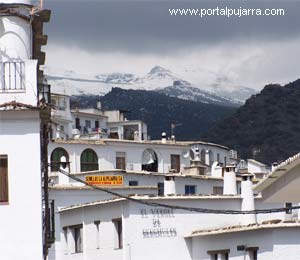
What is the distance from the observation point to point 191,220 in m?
53.4

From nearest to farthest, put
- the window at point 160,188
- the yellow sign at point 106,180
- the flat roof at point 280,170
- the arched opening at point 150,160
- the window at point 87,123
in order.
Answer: the flat roof at point 280,170
the yellow sign at point 106,180
the window at point 160,188
the arched opening at point 150,160
the window at point 87,123

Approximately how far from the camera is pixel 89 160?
84.4 m

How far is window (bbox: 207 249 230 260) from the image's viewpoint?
50.5m

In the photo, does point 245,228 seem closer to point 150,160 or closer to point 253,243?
point 253,243

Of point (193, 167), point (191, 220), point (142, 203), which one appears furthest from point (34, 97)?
point (193, 167)

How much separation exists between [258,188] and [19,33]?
988 cm

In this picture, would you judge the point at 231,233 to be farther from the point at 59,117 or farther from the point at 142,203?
the point at 59,117

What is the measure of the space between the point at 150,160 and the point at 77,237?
29.8 metres

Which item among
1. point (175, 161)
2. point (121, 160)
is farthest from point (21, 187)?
point (175, 161)

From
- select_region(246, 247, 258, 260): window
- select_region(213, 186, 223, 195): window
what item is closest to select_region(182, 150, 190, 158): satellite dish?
select_region(213, 186, 223, 195): window

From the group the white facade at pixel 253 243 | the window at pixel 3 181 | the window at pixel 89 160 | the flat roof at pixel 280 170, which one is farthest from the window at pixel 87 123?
the window at pixel 3 181

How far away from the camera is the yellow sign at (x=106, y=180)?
68438 mm

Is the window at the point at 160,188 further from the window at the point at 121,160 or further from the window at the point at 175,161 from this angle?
the window at the point at 175,161

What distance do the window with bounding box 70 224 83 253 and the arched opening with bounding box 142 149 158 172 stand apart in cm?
2820
